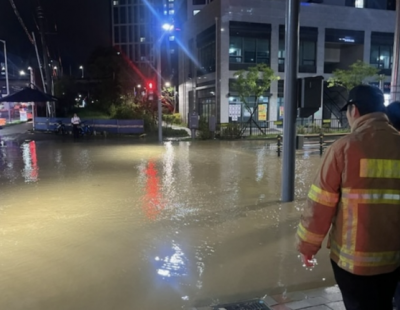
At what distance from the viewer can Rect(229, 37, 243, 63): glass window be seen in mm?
31938

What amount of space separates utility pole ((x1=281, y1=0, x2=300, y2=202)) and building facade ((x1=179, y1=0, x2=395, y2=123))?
74.5 ft

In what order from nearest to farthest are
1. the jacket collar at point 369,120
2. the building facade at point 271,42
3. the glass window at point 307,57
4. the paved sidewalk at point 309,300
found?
the jacket collar at point 369,120
the paved sidewalk at point 309,300
the building facade at point 271,42
the glass window at point 307,57

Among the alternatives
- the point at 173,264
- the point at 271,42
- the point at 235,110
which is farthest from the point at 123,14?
the point at 173,264

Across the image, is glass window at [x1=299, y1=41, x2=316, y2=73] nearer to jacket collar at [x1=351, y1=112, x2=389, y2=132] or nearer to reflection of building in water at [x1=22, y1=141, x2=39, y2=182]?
reflection of building in water at [x1=22, y1=141, x2=39, y2=182]

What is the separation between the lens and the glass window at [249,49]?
3225cm

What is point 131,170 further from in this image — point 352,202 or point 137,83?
point 137,83

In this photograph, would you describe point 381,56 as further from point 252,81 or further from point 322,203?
point 322,203

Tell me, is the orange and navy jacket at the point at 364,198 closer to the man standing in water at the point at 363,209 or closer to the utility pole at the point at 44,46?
the man standing in water at the point at 363,209

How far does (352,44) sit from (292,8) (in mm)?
31797

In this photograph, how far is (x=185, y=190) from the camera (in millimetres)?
9812

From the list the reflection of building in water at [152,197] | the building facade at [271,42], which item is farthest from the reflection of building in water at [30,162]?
the building facade at [271,42]

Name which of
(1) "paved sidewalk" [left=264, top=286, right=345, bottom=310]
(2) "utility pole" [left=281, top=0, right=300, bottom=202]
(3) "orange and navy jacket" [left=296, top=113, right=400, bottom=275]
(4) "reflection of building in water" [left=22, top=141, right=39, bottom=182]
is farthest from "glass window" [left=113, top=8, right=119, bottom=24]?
(3) "orange and navy jacket" [left=296, top=113, right=400, bottom=275]

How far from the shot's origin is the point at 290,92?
8.16 meters

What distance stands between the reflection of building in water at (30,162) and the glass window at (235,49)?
690 inches
